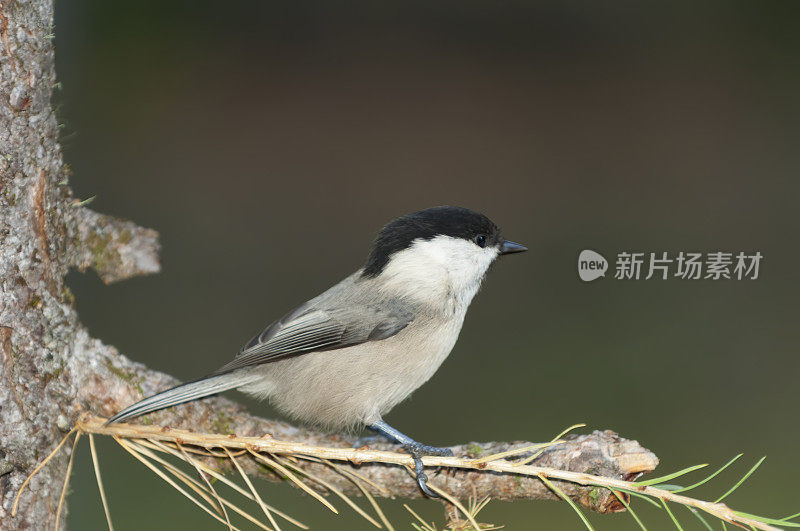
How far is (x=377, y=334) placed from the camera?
186cm

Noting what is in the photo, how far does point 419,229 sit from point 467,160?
9.37ft

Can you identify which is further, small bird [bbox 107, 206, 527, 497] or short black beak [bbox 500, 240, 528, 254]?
short black beak [bbox 500, 240, 528, 254]

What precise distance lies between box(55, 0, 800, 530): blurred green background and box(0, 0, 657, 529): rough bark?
8.44 feet

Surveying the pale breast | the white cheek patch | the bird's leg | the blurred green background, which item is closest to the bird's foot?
the bird's leg

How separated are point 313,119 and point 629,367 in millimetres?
2440

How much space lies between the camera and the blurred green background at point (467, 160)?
4.21 m

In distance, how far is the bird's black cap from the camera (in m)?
1.86

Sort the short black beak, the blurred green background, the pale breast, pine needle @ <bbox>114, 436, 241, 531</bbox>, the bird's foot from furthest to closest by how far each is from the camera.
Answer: the blurred green background → the short black beak → the pale breast → the bird's foot → pine needle @ <bbox>114, 436, 241, 531</bbox>

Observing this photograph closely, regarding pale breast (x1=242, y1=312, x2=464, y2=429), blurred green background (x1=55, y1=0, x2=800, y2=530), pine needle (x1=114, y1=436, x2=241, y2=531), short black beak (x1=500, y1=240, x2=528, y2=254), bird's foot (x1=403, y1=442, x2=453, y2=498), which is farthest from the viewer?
blurred green background (x1=55, y1=0, x2=800, y2=530)

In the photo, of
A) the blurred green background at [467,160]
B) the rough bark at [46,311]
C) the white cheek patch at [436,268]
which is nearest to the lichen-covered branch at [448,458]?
the rough bark at [46,311]

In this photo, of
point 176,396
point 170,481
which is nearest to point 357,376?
point 176,396

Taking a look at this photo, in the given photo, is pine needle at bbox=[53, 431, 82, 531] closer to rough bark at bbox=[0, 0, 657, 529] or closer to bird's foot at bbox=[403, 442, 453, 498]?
rough bark at bbox=[0, 0, 657, 529]

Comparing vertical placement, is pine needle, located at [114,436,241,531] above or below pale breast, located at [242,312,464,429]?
below

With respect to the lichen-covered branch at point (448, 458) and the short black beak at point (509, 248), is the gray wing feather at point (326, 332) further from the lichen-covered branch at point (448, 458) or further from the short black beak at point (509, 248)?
the short black beak at point (509, 248)
